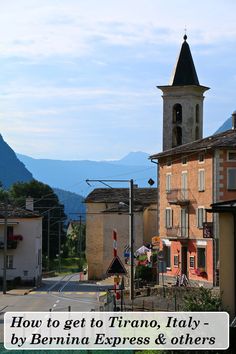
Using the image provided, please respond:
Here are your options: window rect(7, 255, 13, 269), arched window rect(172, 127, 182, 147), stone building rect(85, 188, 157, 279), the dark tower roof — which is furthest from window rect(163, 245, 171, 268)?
stone building rect(85, 188, 157, 279)

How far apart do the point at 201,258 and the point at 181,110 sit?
20.6 m

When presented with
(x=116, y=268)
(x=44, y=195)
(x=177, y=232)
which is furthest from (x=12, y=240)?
(x=44, y=195)

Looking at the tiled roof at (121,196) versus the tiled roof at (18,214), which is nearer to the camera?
the tiled roof at (18,214)

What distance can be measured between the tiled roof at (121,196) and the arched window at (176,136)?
34.1ft

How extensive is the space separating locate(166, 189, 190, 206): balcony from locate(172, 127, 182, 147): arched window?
1343cm

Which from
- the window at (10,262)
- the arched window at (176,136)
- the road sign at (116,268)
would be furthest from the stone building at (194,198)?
the road sign at (116,268)

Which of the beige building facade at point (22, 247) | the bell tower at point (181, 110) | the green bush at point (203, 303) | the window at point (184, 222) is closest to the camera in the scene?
the green bush at point (203, 303)

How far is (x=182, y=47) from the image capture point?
2948 inches

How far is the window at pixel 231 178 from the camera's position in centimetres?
5138

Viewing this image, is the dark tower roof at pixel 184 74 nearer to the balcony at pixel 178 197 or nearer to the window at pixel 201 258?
the balcony at pixel 178 197

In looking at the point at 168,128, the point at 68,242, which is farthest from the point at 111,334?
the point at 68,242

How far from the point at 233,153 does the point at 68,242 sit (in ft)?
310

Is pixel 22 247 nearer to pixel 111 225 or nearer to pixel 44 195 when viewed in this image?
pixel 111 225

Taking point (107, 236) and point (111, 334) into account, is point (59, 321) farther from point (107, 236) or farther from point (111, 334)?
point (107, 236)
